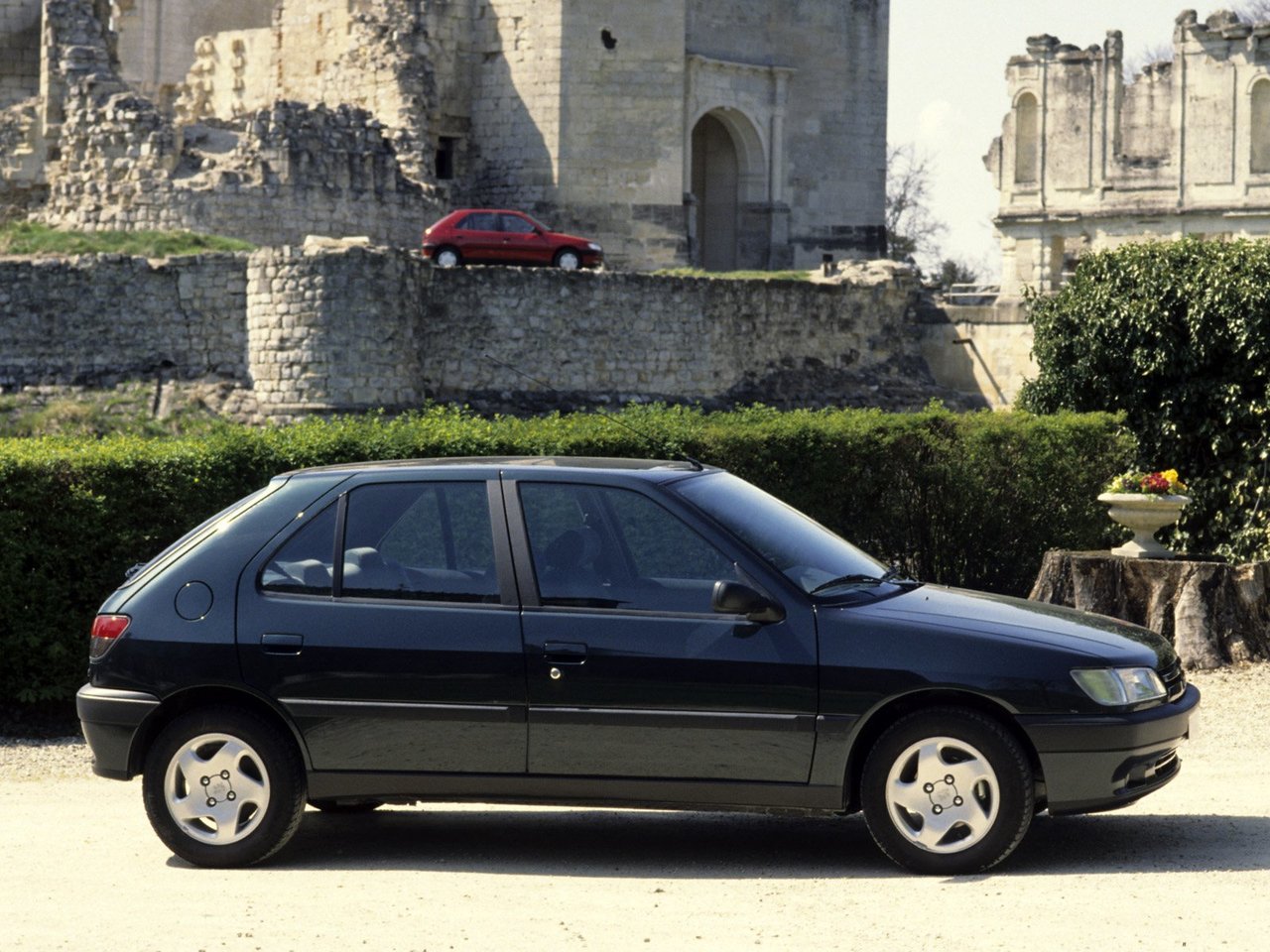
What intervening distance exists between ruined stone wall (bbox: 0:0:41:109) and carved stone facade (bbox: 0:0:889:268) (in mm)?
45

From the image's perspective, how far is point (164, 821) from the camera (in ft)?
22.6

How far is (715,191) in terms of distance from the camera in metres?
38.0

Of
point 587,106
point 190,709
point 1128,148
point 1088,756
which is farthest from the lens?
point 1128,148

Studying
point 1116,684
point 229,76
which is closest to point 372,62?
point 229,76

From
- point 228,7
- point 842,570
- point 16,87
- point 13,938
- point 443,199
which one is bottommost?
point 13,938

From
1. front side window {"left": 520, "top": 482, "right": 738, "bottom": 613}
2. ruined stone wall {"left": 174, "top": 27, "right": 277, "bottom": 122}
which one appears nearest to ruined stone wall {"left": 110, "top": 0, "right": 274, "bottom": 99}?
ruined stone wall {"left": 174, "top": 27, "right": 277, "bottom": 122}

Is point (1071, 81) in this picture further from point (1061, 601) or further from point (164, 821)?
point (164, 821)

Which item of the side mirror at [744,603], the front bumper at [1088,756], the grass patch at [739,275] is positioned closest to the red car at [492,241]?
the grass patch at [739,275]

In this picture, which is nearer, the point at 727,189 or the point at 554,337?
the point at 554,337

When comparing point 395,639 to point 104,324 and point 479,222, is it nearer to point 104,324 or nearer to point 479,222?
point 104,324

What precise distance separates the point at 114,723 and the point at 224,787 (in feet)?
1.65

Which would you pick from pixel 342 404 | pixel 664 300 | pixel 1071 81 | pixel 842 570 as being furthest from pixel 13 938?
pixel 1071 81

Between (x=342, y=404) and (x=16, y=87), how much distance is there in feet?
47.0

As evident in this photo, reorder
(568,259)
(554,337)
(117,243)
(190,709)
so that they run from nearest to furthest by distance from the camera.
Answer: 1. (190,709)
2. (554,337)
3. (117,243)
4. (568,259)
